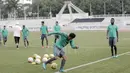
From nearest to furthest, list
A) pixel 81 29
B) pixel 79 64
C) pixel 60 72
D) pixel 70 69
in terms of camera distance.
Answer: pixel 60 72 → pixel 70 69 → pixel 79 64 → pixel 81 29

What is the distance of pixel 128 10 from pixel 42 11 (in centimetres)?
3058

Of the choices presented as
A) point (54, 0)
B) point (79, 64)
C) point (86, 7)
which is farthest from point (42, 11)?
point (79, 64)

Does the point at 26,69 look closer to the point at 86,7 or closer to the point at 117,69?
the point at 117,69

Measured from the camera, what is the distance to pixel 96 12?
112 metres

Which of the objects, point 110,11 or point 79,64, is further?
point 110,11

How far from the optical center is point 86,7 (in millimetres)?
111000

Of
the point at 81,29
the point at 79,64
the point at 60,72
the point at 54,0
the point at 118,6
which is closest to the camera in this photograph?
the point at 60,72

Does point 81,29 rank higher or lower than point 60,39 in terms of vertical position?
lower

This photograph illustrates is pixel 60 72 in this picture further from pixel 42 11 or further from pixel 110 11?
pixel 42 11

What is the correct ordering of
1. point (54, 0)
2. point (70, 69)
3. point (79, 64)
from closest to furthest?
point (70, 69) < point (79, 64) < point (54, 0)

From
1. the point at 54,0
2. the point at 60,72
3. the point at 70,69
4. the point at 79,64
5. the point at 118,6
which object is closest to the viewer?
the point at 60,72

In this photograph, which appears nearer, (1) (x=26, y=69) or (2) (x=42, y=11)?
(1) (x=26, y=69)

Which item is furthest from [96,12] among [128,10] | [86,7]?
[128,10]

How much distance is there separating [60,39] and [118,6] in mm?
96722
